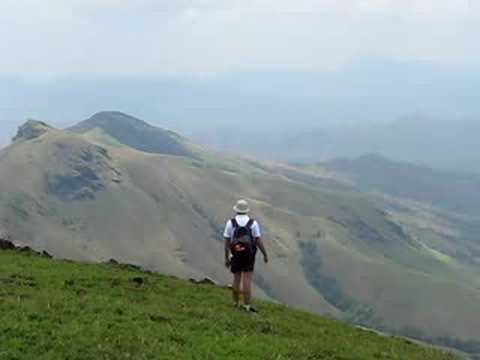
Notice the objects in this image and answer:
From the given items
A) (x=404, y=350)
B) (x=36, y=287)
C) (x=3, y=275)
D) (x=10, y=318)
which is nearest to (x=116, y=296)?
(x=36, y=287)

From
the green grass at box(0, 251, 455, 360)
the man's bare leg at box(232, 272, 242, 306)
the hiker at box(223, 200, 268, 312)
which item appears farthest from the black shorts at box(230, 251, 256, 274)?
the green grass at box(0, 251, 455, 360)

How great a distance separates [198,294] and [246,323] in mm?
9013

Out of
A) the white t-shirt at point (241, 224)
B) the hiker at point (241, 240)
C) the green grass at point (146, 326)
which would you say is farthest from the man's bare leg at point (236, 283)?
the white t-shirt at point (241, 224)

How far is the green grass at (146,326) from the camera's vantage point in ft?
69.1

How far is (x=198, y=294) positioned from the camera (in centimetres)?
3616

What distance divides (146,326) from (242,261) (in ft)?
17.3

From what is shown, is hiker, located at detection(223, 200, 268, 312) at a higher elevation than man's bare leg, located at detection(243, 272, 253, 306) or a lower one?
higher

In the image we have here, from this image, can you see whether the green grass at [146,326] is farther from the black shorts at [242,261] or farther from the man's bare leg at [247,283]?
the black shorts at [242,261]

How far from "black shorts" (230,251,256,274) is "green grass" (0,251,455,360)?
1855 millimetres

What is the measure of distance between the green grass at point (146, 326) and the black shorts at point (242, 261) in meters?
1.86

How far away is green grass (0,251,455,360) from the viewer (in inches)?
829

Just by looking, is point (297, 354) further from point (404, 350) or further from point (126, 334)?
point (404, 350)

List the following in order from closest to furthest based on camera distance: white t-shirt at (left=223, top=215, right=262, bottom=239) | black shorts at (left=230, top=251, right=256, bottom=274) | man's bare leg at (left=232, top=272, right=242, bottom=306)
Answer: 1. white t-shirt at (left=223, top=215, right=262, bottom=239)
2. black shorts at (left=230, top=251, right=256, bottom=274)
3. man's bare leg at (left=232, top=272, right=242, bottom=306)

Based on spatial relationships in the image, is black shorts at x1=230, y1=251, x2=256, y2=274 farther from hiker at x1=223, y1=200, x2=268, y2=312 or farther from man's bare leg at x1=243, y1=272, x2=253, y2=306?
man's bare leg at x1=243, y1=272, x2=253, y2=306
